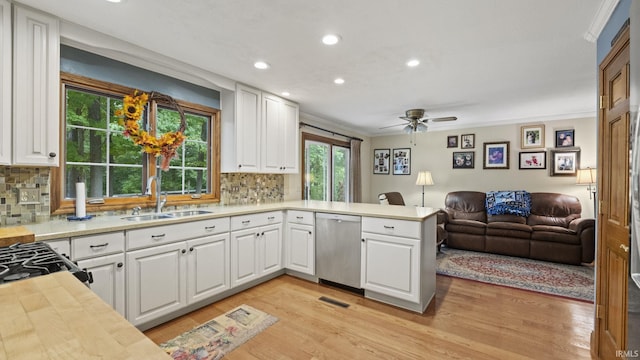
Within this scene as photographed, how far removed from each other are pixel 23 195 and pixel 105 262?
0.79m

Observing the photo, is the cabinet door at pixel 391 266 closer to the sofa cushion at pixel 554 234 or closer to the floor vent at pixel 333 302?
the floor vent at pixel 333 302

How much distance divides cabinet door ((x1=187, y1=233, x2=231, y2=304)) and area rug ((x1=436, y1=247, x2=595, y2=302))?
8.50ft

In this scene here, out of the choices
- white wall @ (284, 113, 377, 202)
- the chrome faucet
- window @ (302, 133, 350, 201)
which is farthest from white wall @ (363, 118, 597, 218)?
the chrome faucet

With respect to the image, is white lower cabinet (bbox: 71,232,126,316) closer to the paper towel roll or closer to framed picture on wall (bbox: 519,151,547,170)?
the paper towel roll

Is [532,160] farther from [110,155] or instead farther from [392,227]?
[110,155]

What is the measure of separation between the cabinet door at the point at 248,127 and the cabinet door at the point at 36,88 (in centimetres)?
157

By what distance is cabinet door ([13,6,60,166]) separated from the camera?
6.15ft

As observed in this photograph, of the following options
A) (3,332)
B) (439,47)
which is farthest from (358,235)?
(3,332)

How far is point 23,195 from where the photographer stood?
2059 mm

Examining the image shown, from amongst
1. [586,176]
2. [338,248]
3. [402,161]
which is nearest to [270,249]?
[338,248]

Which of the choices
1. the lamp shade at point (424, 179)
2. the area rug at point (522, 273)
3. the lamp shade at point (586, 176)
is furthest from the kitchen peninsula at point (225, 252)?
the lamp shade at point (586, 176)

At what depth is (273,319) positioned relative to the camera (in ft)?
7.98

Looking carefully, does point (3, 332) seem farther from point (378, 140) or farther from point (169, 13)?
point (378, 140)

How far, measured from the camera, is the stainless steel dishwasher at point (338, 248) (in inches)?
116
